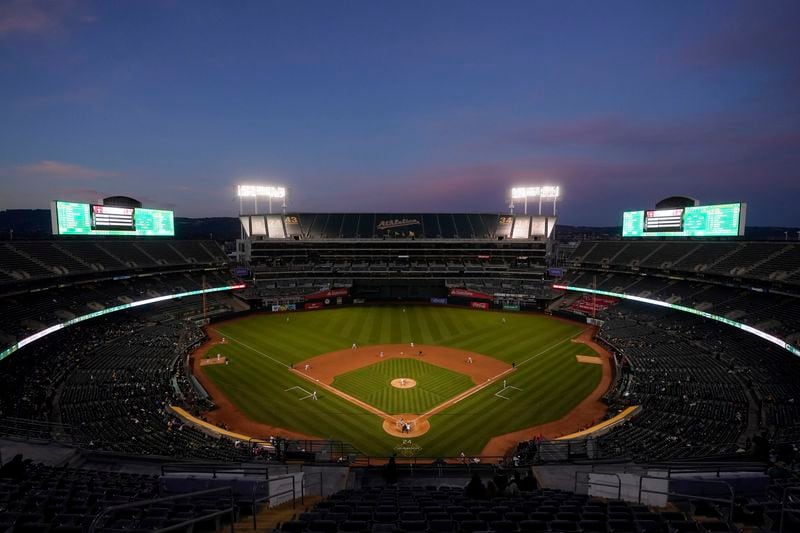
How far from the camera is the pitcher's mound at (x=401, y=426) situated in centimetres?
2598

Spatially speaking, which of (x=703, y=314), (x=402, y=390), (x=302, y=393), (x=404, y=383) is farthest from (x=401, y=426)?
(x=703, y=314)

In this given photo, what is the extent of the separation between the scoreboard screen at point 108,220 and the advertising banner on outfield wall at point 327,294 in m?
24.1

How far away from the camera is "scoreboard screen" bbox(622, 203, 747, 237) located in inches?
1916

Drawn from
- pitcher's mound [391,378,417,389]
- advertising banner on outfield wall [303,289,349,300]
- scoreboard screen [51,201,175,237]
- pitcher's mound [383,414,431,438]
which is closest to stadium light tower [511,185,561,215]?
advertising banner on outfield wall [303,289,349,300]

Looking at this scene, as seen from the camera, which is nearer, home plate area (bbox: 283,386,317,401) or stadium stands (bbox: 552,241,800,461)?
stadium stands (bbox: 552,241,800,461)

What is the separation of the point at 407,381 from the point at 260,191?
55040 mm

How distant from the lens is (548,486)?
1379cm

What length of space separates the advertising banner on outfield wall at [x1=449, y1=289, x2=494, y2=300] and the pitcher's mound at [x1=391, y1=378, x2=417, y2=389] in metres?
34.5

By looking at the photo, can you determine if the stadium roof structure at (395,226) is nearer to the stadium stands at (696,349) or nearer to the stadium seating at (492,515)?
the stadium stands at (696,349)

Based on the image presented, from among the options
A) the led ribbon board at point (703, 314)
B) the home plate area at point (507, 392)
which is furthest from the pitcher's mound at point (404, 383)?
the led ribbon board at point (703, 314)

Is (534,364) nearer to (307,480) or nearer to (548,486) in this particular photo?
(548,486)

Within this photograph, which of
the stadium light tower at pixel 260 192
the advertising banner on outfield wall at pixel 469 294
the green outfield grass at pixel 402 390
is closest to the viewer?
the green outfield grass at pixel 402 390

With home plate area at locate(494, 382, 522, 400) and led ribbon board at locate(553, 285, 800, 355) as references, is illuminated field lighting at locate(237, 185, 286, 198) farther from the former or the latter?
home plate area at locate(494, 382, 522, 400)

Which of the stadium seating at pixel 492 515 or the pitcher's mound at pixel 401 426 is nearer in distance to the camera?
the stadium seating at pixel 492 515
